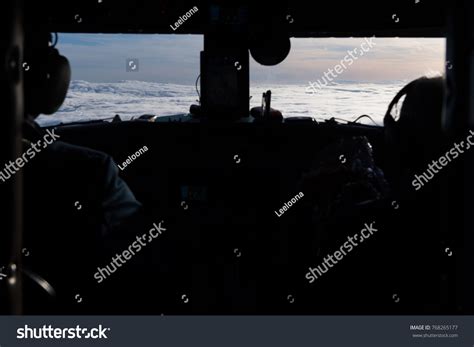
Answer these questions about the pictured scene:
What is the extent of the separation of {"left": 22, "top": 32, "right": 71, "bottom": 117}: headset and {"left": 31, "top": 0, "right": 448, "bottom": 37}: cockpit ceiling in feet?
8.44

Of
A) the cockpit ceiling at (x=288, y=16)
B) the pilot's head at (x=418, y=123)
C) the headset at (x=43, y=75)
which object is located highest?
the cockpit ceiling at (x=288, y=16)

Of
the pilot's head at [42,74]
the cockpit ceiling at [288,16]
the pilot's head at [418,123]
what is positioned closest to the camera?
the pilot's head at [418,123]

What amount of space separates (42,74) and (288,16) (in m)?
3.19

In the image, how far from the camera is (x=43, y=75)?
1305 mm

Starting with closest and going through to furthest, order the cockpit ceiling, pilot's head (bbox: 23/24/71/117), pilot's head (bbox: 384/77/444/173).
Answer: pilot's head (bbox: 384/77/444/173) → pilot's head (bbox: 23/24/71/117) → the cockpit ceiling

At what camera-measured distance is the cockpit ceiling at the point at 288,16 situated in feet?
13.0

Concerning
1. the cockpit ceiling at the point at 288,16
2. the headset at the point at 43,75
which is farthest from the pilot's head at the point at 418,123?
the cockpit ceiling at the point at 288,16

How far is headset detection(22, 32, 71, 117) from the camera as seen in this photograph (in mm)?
1271

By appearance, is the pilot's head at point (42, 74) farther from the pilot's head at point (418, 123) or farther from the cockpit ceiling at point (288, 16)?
the cockpit ceiling at point (288, 16)

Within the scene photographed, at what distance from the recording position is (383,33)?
4.59 meters

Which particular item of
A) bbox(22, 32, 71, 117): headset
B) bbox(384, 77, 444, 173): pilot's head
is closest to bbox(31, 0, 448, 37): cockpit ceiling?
bbox(22, 32, 71, 117): headset

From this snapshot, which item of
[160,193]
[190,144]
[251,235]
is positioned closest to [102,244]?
[251,235]

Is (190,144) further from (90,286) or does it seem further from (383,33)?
(90,286)

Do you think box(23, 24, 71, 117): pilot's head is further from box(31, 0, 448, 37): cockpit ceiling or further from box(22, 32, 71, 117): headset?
box(31, 0, 448, 37): cockpit ceiling
